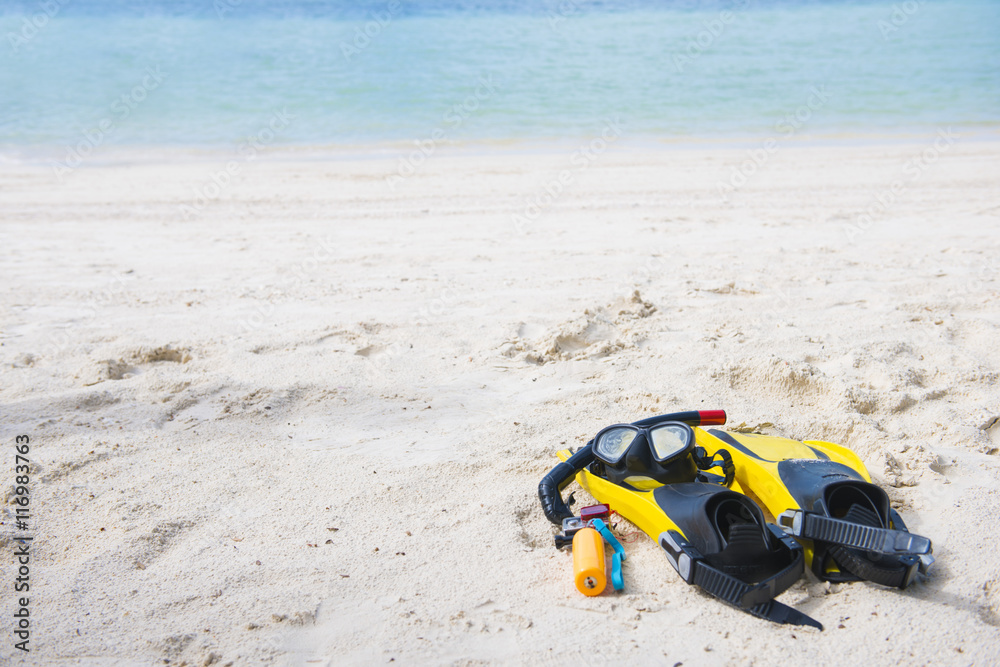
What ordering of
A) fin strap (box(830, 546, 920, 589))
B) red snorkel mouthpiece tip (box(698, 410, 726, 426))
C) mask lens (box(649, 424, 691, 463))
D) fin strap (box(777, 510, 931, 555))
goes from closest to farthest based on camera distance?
1. fin strap (box(777, 510, 931, 555))
2. fin strap (box(830, 546, 920, 589))
3. mask lens (box(649, 424, 691, 463))
4. red snorkel mouthpiece tip (box(698, 410, 726, 426))

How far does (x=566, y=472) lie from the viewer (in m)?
2.13

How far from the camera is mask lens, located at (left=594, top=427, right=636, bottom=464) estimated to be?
2.08m

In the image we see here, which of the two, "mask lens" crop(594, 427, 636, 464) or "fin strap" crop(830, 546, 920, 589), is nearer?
"fin strap" crop(830, 546, 920, 589)

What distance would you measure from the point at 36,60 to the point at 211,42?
18.0ft

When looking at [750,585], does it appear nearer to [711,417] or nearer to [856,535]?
[856,535]

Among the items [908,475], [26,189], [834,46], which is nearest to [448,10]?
[834,46]

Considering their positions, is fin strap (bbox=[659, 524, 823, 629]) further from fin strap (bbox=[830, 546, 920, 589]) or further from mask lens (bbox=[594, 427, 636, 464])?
mask lens (bbox=[594, 427, 636, 464])

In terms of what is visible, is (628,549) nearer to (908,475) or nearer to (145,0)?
(908,475)

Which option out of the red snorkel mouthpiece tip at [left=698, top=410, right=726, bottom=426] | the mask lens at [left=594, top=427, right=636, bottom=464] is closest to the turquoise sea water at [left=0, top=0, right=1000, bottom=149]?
the red snorkel mouthpiece tip at [left=698, top=410, right=726, bottom=426]

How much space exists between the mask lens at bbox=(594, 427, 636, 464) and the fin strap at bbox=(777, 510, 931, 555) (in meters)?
0.54

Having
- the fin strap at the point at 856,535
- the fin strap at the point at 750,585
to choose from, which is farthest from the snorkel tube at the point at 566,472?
the fin strap at the point at 856,535

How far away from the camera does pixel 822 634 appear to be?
162 cm

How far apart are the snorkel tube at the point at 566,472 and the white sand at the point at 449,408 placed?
10 centimetres

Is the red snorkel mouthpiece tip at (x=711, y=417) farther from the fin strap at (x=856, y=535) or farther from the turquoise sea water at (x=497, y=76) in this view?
the turquoise sea water at (x=497, y=76)
